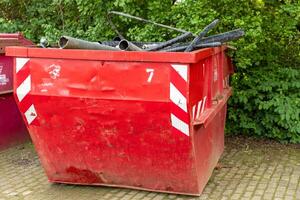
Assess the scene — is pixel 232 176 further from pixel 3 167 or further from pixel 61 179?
pixel 3 167

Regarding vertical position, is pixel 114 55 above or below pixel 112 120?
above

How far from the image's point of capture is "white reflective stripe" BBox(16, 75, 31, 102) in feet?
15.3

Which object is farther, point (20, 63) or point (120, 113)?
point (20, 63)

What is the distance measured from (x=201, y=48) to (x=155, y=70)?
70 cm

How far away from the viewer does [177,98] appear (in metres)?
4.21

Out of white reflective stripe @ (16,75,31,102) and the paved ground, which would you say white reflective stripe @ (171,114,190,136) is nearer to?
the paved ground

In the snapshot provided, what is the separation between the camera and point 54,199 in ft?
16.1

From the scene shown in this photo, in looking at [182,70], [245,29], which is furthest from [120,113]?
[245,29]

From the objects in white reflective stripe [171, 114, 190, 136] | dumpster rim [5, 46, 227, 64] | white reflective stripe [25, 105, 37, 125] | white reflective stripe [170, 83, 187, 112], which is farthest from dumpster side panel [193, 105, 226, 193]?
white reflective stripe [25, 105, 37, 125]

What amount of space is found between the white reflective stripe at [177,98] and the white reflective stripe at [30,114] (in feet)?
4.53

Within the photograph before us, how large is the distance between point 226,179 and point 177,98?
1634 mm

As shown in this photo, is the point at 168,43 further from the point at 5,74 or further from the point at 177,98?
the point at 5,74

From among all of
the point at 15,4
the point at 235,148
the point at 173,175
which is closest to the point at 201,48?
the point at 173,175

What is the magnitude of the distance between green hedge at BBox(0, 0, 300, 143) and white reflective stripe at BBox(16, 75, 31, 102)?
2.07 meters
